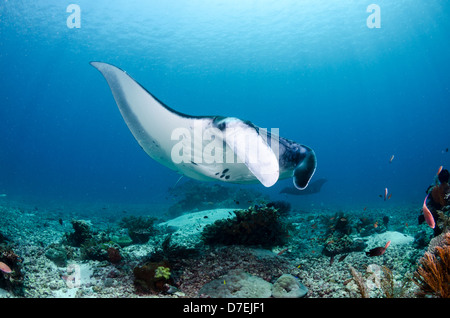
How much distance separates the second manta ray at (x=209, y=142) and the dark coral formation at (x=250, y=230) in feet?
4.21

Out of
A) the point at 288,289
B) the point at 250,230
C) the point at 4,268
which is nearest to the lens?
the point at 4,268

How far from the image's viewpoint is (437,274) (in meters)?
2.53


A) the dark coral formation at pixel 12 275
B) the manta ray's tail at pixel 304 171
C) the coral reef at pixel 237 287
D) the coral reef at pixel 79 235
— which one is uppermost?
the manta ray's tail at pixel 304 171

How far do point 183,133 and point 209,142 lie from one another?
1.55ft

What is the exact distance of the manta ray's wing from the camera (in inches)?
103

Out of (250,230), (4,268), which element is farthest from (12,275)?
(250,230)

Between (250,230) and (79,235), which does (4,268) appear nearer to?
(79,235)

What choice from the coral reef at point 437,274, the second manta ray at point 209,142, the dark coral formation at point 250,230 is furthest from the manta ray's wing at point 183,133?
the coral reef at point 437,274

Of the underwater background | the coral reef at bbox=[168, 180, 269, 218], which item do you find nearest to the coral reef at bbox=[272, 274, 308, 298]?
the underwater background

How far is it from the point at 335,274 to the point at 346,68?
60763mm

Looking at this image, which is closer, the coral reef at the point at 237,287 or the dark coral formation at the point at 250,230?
the coral reef at the point at 237,287

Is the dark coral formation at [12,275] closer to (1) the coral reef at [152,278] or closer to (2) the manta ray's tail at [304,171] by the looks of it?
(1) the coral reef at [152,278]

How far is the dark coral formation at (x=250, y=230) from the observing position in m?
4.77

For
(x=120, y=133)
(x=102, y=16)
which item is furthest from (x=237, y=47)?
(x=120, y=133)
